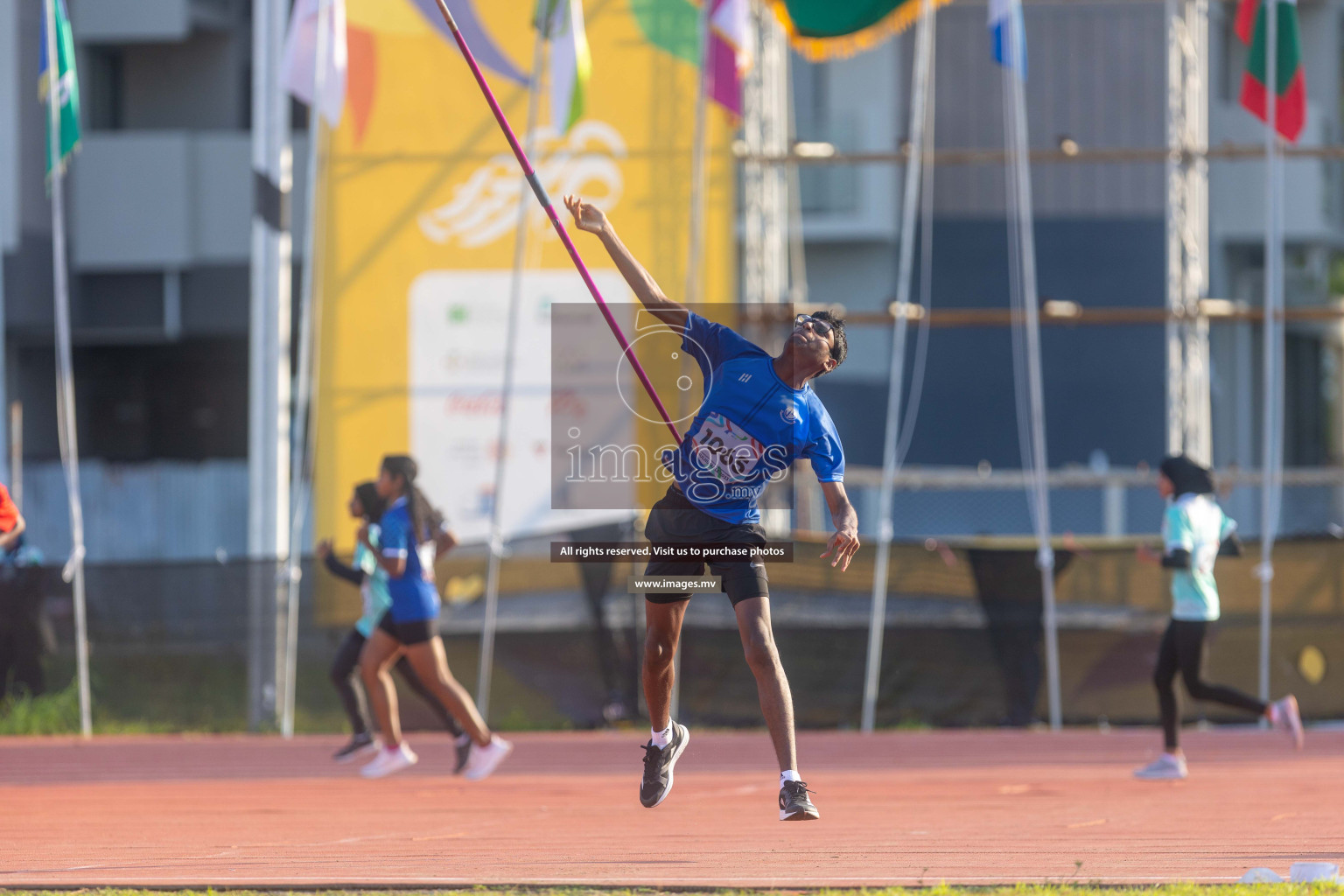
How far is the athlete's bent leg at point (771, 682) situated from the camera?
6.42 meters

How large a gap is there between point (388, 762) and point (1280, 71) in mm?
8987

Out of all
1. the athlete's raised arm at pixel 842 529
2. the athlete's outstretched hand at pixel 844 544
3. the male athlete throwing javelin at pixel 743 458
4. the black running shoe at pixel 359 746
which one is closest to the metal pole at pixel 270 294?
the black running shoe at pixel 359 746

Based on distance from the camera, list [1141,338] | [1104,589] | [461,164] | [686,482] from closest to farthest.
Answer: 1. [686,482]
2. [1104,589]
3. [461,164]
4. [1141,338]

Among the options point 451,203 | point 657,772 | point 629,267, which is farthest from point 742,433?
point 451,203

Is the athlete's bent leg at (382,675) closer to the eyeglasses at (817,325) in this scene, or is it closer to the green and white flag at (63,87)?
the eyeglasses at (817,325)

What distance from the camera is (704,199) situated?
15203 millimetres

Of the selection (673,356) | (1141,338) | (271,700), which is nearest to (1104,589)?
(673,356)

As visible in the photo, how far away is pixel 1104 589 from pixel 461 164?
23.4 feet

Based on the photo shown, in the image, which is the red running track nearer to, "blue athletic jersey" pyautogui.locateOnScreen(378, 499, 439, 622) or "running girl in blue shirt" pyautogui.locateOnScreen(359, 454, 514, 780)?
"running girl in blue shirt" pyautogui.locateOnScreen(359, 454, 514, 780)

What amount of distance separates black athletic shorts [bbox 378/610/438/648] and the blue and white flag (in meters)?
6.84

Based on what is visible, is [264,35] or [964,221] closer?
[264,35]

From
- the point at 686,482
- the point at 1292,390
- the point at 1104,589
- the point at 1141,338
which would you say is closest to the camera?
the point at 686,482

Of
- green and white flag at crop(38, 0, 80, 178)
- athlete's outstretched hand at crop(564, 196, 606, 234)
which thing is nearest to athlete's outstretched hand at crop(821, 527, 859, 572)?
athlete's outstretched hand at crop(564, 196, 606, 234)

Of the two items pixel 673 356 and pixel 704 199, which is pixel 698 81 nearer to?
pixel 704 199
